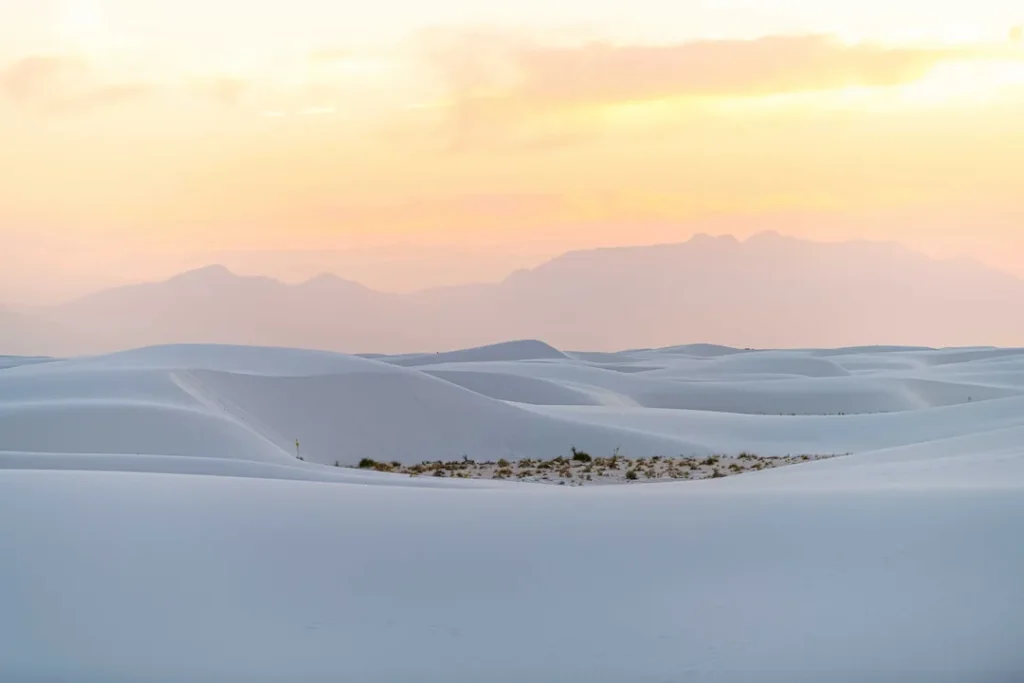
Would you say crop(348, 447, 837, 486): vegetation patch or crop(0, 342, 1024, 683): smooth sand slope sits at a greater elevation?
crop(348, 447, 837, 486): vegetation patch

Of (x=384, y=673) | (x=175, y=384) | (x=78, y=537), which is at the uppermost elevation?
(x=175, y=384)

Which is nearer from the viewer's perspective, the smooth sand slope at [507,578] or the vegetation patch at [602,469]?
the smooth sand slope at [507,578]

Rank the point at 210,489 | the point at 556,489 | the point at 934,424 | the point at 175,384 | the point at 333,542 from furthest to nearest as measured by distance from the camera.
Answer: the point at 934,424 → the point at 175,384 → the point at 556,489 → the point at 210,489 → the point at 333,542

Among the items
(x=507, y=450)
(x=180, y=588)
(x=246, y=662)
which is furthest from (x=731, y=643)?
(x=507, y=450)

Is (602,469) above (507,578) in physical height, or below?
above

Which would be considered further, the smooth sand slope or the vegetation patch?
the vegetation patch

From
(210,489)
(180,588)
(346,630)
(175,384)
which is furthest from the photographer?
→ (175,384)

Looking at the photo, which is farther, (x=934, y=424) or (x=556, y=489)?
(x=934, y=424)

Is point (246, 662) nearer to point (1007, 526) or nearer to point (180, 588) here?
point (180, 588)

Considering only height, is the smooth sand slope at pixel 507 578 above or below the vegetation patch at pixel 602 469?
below

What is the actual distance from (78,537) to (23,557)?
1.28 feet

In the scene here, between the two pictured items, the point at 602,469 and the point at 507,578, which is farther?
the point at 602,469

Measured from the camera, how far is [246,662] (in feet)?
18.9

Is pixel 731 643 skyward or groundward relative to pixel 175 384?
groundward
